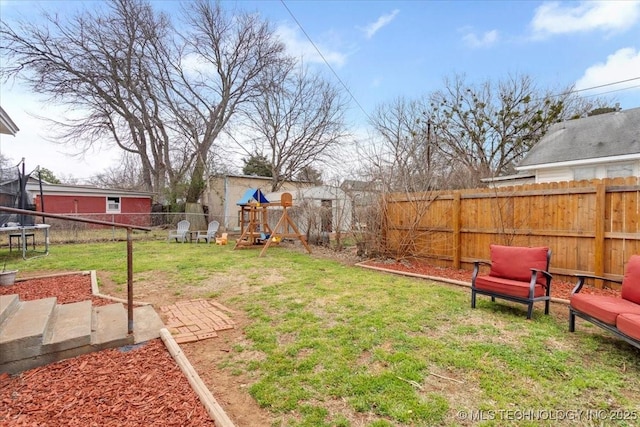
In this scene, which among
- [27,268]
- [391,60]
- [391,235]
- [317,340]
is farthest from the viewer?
[391,60]

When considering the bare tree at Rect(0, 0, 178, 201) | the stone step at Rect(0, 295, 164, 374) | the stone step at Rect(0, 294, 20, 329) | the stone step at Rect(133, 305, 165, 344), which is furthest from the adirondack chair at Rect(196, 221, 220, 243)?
the stone step at Rect(0, 294, 20, 329)

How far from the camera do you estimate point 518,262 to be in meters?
4.53

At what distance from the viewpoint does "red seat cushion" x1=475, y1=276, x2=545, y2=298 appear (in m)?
4.10

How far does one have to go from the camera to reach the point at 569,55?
13.6 metres

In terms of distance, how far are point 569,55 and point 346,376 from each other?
17.6m

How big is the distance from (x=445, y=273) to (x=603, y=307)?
3746 mm

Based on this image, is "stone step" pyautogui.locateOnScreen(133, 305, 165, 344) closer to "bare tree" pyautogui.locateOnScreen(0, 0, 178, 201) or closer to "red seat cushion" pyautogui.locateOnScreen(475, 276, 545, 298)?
"red seat cushion" pyautogui.locateOnScreen(475, 276, 545, 298)

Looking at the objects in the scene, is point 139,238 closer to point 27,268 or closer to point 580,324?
point 27,268

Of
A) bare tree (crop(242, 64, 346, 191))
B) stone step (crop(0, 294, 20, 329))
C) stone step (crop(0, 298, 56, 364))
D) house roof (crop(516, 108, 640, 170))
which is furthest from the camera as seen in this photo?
bare tree (crop(242, 64, 346, 191))

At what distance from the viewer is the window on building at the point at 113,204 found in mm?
A: 20641

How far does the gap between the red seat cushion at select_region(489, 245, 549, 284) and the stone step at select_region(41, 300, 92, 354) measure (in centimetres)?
540

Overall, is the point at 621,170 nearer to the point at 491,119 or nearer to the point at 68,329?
the point at 491,119

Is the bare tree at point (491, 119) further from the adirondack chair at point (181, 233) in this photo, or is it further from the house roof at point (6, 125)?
the house roof at point (6, 125)

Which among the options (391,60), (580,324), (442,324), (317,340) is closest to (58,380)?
(317,340)
